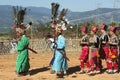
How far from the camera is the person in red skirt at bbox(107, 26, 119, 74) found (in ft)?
47.9

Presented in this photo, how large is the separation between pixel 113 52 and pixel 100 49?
52cm

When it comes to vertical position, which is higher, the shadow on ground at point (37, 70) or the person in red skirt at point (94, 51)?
the person in red skirt at point (94, 51)

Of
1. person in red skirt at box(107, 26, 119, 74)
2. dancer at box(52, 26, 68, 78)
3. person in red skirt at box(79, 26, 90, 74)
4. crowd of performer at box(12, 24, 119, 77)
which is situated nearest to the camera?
dancer at box(52, 26, 68, 78)

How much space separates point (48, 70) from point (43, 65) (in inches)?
61.2

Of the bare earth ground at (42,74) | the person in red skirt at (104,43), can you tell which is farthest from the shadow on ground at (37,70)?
the person in red skirt at (104,43)

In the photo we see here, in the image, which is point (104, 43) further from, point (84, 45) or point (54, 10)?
point (54, 10)

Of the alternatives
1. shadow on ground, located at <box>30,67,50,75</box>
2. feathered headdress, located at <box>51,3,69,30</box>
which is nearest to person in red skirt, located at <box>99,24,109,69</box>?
feathered headdress, located at <box>51,3,69,30</box>

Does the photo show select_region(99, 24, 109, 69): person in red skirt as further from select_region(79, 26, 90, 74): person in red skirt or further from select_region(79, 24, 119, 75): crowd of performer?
select_region(79, 26, 90, 74): person in red skirt

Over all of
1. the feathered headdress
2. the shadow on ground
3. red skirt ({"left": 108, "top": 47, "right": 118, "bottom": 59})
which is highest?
the feathered headdress

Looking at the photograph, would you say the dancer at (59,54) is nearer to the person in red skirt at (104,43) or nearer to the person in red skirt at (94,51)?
the person in red skirt at (94,51)

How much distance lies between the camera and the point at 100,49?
1501 centimetres

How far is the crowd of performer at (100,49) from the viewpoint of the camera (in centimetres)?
1466

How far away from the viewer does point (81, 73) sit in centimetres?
1528

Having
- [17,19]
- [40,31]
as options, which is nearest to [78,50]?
[40,31]
